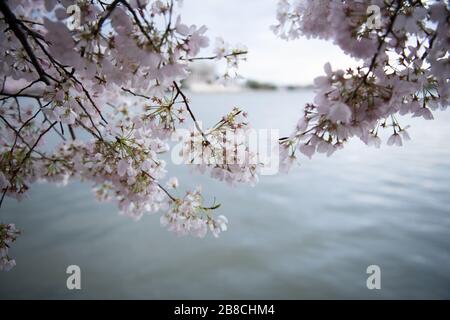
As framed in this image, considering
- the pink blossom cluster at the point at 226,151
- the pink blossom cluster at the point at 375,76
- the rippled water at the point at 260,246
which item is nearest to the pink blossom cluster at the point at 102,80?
the pink blossom cluster at the point at 226,151

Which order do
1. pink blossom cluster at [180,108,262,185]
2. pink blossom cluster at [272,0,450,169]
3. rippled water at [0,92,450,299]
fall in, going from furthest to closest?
rippled water at [0,92,450,299], pink blossom cluster at [180,108,262,185], pink blossom cluster at [272,0,450,169]

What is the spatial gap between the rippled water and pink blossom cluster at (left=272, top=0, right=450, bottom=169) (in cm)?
514

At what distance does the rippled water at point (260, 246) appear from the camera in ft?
20.8

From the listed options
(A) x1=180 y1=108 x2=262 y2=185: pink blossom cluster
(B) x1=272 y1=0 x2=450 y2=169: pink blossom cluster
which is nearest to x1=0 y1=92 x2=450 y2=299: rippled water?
(A) x1=180 y1=108 x2=262 y2=185: pink blossom cluster

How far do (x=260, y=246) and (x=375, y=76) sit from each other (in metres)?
6.36

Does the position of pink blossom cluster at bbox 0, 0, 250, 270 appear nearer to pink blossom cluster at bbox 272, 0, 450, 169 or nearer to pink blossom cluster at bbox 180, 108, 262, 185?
pink blossom cluster at bbox 180, 108, 262, 185

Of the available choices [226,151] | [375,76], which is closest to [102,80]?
[226,151]

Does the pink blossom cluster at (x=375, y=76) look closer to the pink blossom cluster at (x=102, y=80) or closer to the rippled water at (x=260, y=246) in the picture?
the pink blossom cluster at (x=102, y=80)

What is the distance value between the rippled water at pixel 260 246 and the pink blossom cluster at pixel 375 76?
5.14 metres

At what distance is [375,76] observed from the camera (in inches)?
76.2

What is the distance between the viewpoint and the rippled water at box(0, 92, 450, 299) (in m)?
6.33

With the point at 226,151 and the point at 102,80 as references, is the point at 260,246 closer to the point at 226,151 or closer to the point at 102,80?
the point at 226,151
